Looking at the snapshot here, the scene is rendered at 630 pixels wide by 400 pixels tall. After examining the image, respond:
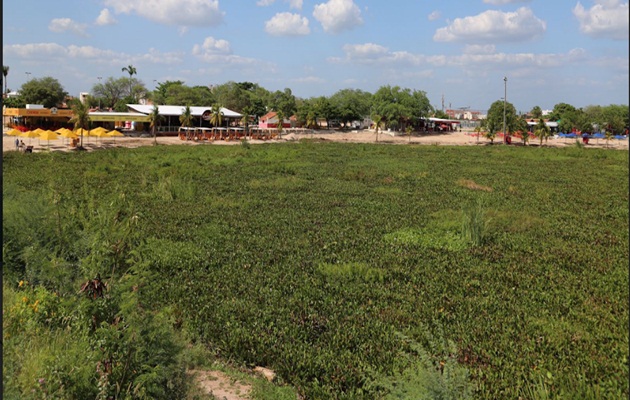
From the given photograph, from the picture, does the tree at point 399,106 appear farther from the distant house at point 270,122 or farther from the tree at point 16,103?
the tree at point 16,103

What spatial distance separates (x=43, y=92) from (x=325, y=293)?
81.9 meters

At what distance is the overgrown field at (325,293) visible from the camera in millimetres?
6035

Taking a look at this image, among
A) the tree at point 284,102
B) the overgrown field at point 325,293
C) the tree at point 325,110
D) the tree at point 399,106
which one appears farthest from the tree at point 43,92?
→ the overgrown field at point 325,293

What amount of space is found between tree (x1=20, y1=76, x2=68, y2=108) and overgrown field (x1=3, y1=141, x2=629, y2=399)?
224 ft

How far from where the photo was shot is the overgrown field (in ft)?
19.8

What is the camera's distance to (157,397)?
5879 millimetres

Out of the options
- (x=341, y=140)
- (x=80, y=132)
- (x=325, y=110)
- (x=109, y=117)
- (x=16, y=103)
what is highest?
(x=16, y=103)

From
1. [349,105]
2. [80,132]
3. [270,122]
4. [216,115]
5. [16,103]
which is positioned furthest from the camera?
[270,122]

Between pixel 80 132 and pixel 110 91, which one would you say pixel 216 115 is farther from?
pixel 110 91

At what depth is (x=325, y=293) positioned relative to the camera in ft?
32.2

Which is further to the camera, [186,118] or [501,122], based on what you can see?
[501,122]

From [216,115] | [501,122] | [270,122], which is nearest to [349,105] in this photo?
[270,122]

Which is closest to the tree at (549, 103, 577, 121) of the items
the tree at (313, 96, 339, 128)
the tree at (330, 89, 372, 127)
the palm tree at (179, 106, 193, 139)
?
the tree at (330, 89, 372, 127)

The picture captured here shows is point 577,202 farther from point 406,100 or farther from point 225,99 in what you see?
point 225,99
